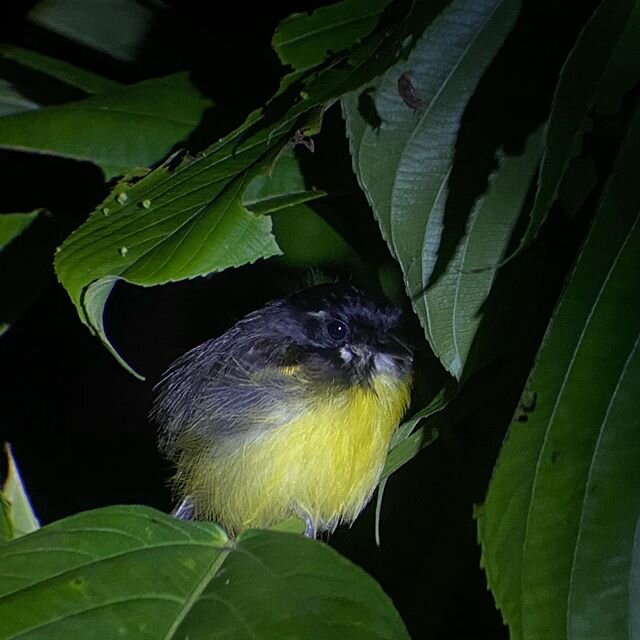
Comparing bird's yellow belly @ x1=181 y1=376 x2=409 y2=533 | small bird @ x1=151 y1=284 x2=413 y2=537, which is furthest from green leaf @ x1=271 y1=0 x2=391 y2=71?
bird's yellow belly @ x1=181 y1=376 x2=409 y2=533

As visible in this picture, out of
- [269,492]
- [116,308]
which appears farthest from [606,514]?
[116,308]

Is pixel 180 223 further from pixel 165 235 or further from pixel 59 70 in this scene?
pixel 59 70

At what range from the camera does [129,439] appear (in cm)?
156

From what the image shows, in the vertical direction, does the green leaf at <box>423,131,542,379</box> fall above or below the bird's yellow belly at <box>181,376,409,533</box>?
above

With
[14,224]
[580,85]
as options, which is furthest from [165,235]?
[14,224]

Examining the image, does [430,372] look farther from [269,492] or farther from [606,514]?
[606,514]

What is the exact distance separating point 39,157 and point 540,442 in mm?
921

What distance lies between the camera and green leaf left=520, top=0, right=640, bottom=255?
63 centimetres

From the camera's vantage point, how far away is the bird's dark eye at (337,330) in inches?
54.0

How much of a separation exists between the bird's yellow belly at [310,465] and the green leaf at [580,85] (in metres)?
→ 0.75

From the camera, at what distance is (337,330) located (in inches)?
54.9

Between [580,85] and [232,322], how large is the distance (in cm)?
81

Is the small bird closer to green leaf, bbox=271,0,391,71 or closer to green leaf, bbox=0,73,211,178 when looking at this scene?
green leaf, bbox=0,73,211,178

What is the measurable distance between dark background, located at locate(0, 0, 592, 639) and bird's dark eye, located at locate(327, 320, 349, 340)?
0.27ft
